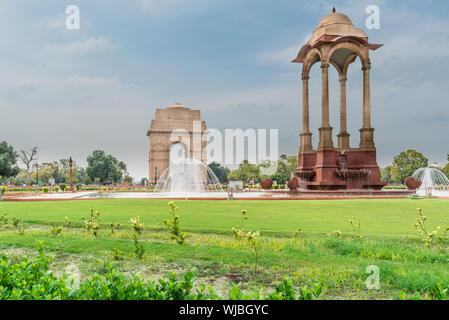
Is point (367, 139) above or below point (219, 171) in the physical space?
above

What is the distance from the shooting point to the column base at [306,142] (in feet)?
82.9

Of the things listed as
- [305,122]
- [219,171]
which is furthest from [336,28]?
[219,171]

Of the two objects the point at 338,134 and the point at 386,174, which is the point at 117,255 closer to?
the point at 338,134

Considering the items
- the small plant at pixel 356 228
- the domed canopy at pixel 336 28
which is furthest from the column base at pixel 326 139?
the small plant at pixel 356 228

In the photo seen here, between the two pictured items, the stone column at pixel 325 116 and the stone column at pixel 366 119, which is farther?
the stone column at pixel 366 119

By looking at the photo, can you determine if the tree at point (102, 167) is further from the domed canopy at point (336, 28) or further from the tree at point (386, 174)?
the tree at point (386, 174)

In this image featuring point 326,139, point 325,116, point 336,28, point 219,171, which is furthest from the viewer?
point 219,171

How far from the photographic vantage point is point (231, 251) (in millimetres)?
5117

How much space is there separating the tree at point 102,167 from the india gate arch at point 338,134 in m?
50.5

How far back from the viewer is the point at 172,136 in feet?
208

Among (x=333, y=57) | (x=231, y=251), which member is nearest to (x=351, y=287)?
(x=231, y=251)

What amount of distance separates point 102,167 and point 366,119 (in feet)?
180

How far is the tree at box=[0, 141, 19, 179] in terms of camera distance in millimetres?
42844
